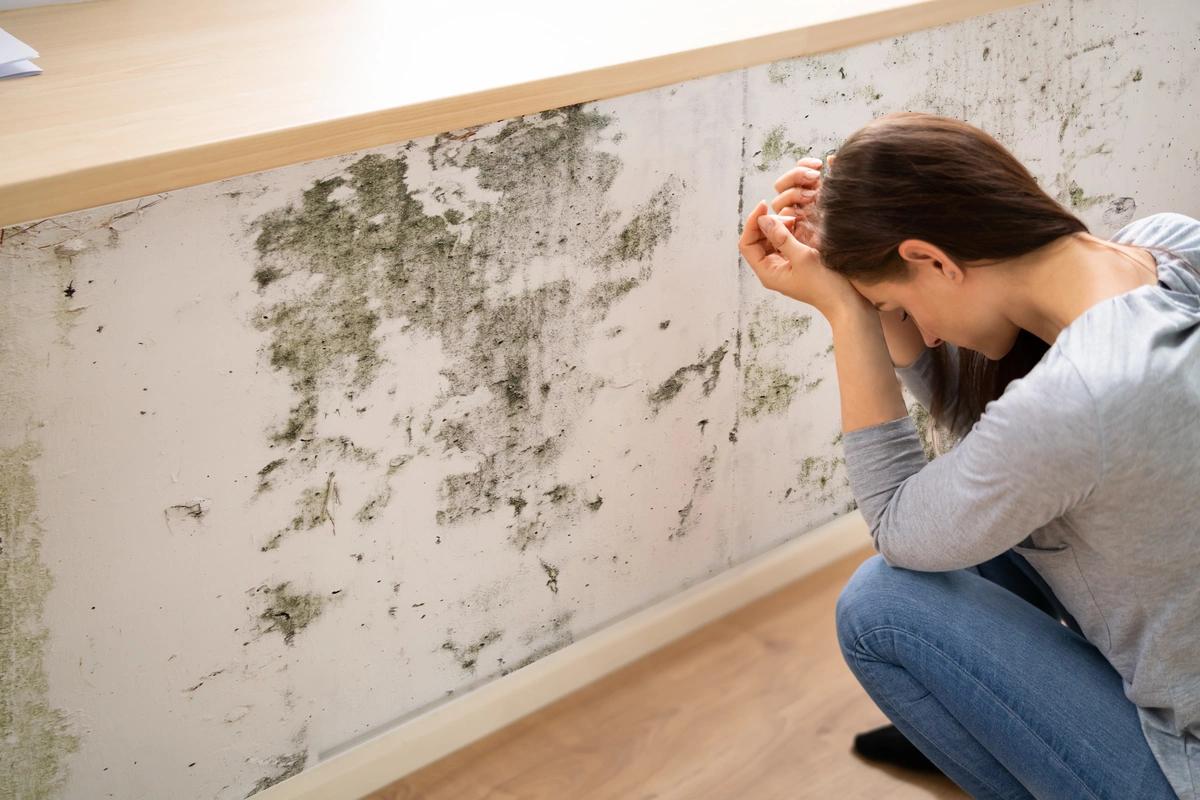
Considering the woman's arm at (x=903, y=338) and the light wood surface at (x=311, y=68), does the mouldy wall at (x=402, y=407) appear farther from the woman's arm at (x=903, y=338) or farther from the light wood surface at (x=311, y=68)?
the woman's arm at (x=903, y=338)

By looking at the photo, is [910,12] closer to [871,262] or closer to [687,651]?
[871,262]

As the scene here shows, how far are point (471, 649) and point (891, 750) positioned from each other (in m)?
0.52

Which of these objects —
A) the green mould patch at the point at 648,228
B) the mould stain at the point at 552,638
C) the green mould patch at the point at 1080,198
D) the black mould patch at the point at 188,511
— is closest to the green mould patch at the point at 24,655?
the black mould patch at the point at 188,511

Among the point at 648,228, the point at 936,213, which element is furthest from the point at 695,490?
the point at 936,213

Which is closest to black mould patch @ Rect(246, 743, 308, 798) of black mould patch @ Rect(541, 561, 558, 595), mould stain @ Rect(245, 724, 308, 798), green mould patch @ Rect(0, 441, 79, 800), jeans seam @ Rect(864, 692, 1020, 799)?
mould stain @ Rect(245, 724, 308, 798)

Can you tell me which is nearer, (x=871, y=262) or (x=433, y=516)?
(x=871, y=262)

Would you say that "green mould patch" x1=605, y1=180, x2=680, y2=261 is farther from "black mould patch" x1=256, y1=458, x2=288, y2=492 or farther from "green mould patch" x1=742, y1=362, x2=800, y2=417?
"black mould patch" x1=256, y1=458, x2=288, y2=492

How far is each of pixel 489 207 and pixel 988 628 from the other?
633 millimetres

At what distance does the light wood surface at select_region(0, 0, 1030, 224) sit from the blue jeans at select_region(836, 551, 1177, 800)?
0.60 metres

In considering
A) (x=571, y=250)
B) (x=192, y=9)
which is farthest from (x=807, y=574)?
(x=192, y=9)

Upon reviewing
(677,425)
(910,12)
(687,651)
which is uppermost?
(910,12)

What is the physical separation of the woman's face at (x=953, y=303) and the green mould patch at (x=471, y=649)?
60cm

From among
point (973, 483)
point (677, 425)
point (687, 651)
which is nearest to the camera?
point (973, 483)

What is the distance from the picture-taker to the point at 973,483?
1004mm
